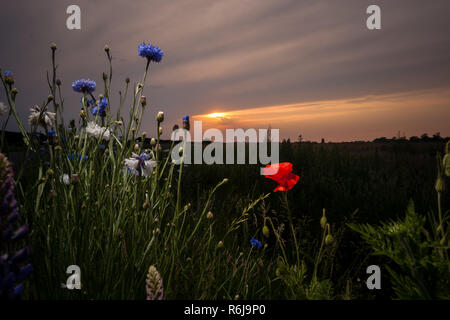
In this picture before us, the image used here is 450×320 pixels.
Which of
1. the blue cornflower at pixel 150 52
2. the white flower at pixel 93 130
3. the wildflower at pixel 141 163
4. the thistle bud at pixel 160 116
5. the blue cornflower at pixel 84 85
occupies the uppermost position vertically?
the blue cornflower at pixel 150 52

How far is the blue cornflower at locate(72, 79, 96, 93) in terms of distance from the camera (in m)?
2.29

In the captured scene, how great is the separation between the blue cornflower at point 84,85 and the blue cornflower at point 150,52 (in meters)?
0.55

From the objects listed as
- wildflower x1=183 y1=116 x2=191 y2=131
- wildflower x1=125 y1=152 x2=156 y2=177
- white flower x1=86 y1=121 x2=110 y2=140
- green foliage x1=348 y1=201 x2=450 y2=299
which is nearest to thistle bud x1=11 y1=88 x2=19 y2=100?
white flower x1=86 y1=121 x2=110 y2=140

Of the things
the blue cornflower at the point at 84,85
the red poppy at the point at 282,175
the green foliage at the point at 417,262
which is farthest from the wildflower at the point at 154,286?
the blue cornflower at the point at 84,85

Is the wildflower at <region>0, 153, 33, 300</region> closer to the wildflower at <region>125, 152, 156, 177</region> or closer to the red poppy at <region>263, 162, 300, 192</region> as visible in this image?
the wildflower at <region>125, 152, 156, 177</region>

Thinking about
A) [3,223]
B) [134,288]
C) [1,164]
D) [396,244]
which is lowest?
[134,288]

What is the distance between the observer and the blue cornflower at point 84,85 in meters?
2.29

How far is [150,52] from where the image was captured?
206cm

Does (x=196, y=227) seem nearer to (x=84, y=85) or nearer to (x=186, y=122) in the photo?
(x=186, y=122)

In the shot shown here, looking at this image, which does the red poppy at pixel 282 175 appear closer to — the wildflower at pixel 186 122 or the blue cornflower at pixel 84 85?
the wildflower at pixel 186 122
